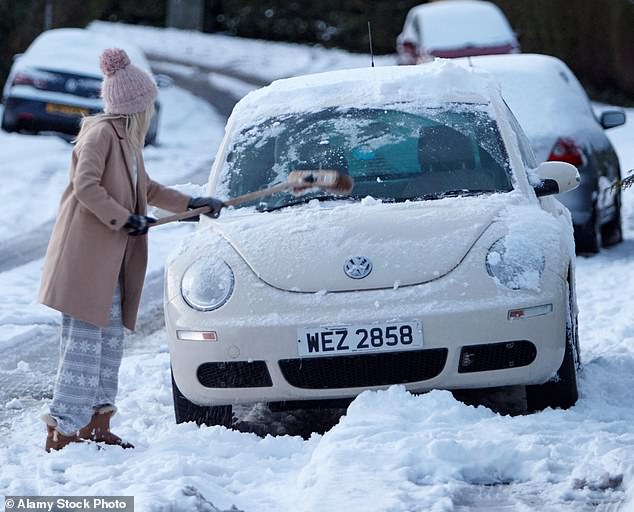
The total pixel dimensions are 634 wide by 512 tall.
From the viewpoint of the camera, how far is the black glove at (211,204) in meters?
5.86

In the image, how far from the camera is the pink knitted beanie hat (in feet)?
18.6

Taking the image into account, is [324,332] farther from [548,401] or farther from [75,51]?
[75,51]

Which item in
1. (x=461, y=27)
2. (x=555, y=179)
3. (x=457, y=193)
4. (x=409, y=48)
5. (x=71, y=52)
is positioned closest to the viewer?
(x=457, y=193)

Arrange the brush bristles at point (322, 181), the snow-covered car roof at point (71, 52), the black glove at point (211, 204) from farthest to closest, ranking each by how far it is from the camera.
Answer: the snow-covered car roof at point (71, 52)
the black glove at point (211, 204)
the brush bristles at point (322, 181)

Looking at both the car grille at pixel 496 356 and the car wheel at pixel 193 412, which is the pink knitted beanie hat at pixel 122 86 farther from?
the car grille at pixel 496 356

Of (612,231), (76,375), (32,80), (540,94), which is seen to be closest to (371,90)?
(76,375)

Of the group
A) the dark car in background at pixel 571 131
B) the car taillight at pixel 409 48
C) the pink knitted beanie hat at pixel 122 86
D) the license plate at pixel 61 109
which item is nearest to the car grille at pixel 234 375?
the pink knitted beanie hat at pixel 122 86

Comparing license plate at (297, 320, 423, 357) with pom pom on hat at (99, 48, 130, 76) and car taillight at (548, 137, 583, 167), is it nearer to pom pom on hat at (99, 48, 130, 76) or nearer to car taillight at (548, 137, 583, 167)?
pom pom on hat at (99, 48, 130, 76)

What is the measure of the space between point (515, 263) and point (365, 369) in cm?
73

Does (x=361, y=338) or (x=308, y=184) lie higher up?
(x=308, y=184)

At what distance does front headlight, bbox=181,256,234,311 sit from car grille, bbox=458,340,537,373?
3.14 ft

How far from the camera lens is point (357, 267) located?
224 inches

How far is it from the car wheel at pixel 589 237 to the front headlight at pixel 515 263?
16.2ft

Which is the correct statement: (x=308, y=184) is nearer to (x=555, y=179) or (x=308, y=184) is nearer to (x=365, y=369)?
(x=365, y=369)
